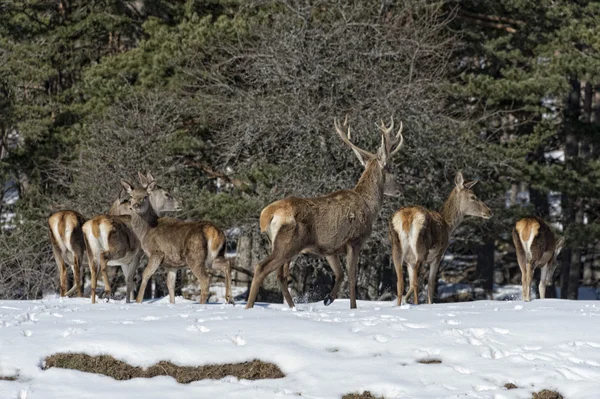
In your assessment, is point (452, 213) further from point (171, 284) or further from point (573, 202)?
point (573, 202)

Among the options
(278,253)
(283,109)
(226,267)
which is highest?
(283,109)

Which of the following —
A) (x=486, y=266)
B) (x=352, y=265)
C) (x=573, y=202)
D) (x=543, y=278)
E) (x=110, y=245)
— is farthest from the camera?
(x=486, y=266)

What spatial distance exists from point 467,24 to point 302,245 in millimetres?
16492

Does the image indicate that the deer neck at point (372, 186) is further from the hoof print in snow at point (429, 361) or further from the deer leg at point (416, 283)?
the hoof print in snow at point (429, 361)

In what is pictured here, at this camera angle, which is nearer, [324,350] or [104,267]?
[324,350]

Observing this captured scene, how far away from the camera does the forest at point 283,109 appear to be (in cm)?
2403

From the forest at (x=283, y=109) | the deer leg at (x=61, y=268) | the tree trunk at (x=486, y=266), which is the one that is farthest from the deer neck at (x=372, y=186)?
the tree trunk at (x=486, y=266)

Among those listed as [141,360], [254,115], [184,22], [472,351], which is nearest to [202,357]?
[141,360]

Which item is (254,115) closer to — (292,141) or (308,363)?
(292,141)

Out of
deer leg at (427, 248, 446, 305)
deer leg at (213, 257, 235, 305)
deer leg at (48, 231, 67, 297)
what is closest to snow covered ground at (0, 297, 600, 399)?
deer leg at (213, 257, 235, 305)

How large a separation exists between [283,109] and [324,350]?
14.6 metres

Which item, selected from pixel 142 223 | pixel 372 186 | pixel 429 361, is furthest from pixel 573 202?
pixel 429 361

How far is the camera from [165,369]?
9.74 metres

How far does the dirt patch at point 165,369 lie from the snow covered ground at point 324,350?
8 cm
